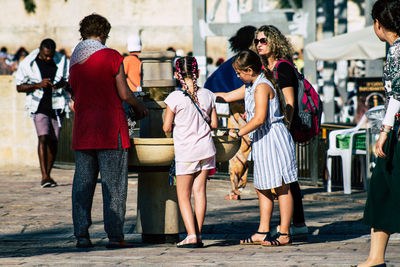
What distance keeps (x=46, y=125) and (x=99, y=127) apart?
4.84 metres

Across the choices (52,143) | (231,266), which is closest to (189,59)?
(231,266)

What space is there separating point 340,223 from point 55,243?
2794mm

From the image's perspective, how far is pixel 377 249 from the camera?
534 cm

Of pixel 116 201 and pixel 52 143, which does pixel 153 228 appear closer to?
pixel 116 201

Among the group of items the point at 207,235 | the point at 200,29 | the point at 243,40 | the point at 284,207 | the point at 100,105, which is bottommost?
the point at 207,235

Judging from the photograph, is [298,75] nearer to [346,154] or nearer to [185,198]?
[185,198]

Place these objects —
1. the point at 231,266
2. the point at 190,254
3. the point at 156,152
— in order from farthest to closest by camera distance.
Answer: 1. the point at 156,152
2. the point at 190,254
3. the point at 231,266

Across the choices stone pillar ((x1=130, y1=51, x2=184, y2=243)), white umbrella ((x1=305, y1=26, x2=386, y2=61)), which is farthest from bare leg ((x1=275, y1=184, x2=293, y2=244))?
white umbrella ((x1=305, y1=26, x2=386, y2=61))

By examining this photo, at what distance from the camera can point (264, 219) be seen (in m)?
6.71

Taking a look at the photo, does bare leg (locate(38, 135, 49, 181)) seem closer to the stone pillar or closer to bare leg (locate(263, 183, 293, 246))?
the stone pillar

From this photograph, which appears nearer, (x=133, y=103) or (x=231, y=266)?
(x=231, y=266)

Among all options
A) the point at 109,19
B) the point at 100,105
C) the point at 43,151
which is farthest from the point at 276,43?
the point at 109,19

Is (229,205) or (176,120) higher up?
(176,120)

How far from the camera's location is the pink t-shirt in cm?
648
